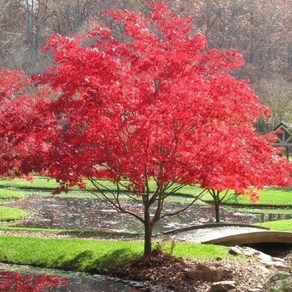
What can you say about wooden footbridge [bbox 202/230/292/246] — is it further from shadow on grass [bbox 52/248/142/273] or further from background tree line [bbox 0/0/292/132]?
background tree line [bbox 0/0/292/132]

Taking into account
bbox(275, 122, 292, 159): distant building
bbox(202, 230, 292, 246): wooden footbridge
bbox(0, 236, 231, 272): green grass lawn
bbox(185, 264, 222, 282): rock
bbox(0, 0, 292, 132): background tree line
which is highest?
bbox(0, 0, 292, 132): background tree line

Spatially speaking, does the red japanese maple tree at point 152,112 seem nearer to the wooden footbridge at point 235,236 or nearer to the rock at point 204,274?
the rock at point 204,274

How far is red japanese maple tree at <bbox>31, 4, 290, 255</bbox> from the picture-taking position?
Answer: 42.2ft

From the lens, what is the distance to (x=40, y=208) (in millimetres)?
29516

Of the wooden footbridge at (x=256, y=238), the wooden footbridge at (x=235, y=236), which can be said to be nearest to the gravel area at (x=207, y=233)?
the wooden footbridge at (x=235, y=236)

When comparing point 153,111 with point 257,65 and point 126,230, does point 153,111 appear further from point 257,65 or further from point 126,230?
point 257,65

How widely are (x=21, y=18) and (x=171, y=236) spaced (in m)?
67.2

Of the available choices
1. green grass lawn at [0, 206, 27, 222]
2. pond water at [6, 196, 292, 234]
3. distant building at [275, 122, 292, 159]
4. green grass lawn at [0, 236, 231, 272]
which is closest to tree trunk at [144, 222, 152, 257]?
green grass lawn at [0, 236, 231, 272]

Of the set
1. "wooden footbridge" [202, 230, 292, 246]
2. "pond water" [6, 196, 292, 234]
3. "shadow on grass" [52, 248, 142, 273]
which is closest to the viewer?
"shadow on grass" [52, 248, 142, 273]

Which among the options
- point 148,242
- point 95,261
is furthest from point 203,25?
point 148,242

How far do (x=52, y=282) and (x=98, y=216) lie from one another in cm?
1331

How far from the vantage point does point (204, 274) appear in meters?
13.5

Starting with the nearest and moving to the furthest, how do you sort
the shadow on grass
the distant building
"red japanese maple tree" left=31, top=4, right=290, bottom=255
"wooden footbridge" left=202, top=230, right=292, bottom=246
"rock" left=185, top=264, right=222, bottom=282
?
1. "red japanese maple tree" left=31, top=4, right=290, bottom=255
2. "rock" left=185, top=264, right=222, bottom=282
3. the shadow on grass
4. "wooden footbridge" left=202, top=230, right=292, bottom=246
5. the distant building

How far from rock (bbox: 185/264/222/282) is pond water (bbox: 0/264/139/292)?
4.12 ft
